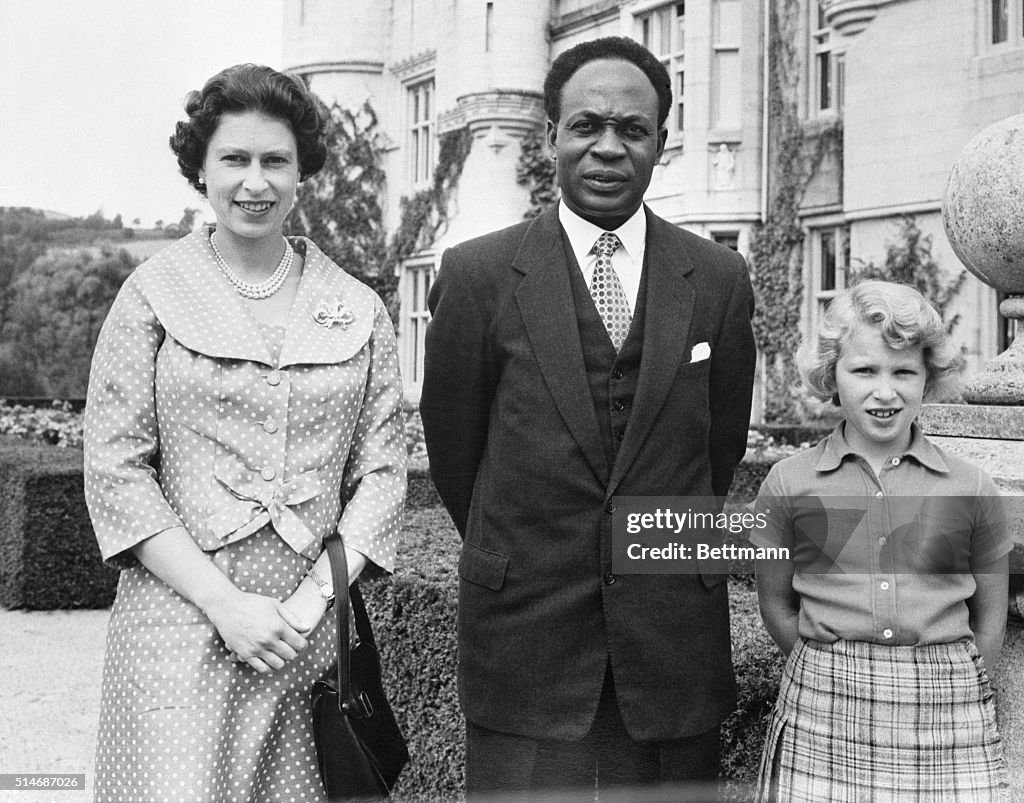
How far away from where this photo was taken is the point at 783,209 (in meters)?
10.9

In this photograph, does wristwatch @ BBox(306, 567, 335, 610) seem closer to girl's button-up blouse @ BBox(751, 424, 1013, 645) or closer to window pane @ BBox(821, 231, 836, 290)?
girl's button-up blouse @ BBox(751, 424, 1013, 645)

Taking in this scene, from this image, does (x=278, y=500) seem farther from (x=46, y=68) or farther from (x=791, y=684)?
(x=46, y=68)

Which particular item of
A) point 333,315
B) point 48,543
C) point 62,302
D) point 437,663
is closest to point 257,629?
point 333,315

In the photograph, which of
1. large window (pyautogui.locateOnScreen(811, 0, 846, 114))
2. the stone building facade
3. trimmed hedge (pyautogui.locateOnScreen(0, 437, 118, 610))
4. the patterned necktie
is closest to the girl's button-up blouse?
the patterned necktie

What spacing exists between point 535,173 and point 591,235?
12436 millimetres

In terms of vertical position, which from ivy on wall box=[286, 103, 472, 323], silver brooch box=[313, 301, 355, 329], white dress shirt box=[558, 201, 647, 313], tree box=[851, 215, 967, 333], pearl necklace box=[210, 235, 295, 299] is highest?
ivy on wall box=[286, 103, 472, 323]

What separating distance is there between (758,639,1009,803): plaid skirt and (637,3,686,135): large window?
34.7 feet

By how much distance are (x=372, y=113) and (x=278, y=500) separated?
15.5 metres

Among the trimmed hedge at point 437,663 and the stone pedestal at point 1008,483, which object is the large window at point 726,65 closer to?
the trimmed hedge at point 437,663

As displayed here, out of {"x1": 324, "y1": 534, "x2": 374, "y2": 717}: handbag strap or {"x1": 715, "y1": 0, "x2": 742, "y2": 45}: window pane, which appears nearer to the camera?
{"x1": 324, "y1": 534, "x2": 374, "y2": 717}: handbag strap

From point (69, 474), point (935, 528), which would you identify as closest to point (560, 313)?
point (935, 528)

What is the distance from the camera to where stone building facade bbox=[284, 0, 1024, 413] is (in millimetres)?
9039

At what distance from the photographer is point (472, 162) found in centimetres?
1455

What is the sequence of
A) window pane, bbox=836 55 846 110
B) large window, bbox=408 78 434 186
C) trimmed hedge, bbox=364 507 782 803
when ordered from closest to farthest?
trimmed hedge, bbox=364 507 782 803 < window pane, bbox=836 55 846 110 < large window, bbox=408 78 434 186
